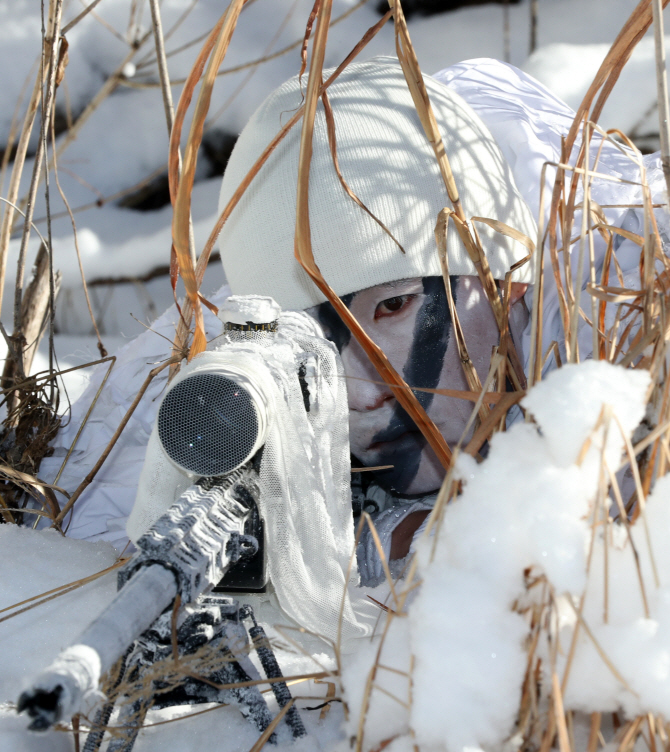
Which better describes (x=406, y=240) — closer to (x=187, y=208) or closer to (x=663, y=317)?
(x=187, y=208)

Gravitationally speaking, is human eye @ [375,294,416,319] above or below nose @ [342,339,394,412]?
above

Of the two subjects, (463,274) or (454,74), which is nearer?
(463,274)

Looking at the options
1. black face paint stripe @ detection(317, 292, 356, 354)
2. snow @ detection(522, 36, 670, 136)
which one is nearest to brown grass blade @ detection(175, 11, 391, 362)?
black face paint stripe @ detection(317, 292, 356, 354)

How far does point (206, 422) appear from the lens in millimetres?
456

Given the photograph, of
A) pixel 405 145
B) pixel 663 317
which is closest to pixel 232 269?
pixel 405 145

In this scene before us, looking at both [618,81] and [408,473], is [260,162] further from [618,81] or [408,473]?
[618,81]

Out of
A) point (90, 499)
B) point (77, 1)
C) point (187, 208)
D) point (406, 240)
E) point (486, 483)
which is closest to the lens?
point (486, 483)

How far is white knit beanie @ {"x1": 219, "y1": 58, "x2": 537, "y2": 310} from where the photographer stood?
30.2 inches

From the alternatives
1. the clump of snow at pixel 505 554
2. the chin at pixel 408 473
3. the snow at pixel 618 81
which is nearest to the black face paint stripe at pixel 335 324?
the chin at pixel 408 473

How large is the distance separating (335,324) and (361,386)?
76 millimetres

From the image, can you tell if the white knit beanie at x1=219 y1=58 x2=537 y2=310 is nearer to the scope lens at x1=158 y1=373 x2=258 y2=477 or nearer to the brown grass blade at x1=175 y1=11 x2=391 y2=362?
the brown grass blade at x1=175 y1=11 x2=391 y2=362

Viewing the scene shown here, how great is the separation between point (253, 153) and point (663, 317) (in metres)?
0.55

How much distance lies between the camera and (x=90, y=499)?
3.04ft

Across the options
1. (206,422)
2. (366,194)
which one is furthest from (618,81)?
(206,422)
